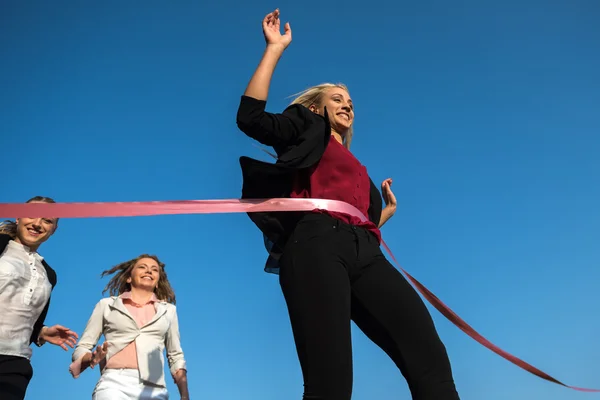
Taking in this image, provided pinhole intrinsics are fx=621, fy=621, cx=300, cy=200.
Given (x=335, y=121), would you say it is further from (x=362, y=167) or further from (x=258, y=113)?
(x=258, y=113)

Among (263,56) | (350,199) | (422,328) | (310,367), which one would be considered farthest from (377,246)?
(263,56)

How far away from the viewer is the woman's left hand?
165 inches

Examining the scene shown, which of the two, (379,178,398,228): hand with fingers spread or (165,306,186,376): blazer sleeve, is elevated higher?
(379,178,398,228): hand with fingers spread

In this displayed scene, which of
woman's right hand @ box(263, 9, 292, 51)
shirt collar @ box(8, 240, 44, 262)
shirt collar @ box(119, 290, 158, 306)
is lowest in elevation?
shirt collar @ box(8, 240, 44, 262)

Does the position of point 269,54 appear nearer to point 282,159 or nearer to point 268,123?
point 268,123

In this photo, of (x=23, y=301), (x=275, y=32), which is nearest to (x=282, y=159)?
(x=275, y=32)

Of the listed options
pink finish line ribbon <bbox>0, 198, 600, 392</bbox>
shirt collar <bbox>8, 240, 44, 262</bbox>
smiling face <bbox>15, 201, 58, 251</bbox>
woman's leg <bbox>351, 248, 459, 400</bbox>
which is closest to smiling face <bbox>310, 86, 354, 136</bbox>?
pink finish line ribbon <bbox>0, 198, 600, 392</bbox>

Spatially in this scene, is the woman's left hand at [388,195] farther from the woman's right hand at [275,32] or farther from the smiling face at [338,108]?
the woman's right hand at [275,32]

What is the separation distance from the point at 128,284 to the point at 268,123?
4.32m

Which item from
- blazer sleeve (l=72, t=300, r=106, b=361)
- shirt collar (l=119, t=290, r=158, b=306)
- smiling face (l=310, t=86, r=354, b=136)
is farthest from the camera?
shirt collar (l=119, t=290, r=158, b=306)

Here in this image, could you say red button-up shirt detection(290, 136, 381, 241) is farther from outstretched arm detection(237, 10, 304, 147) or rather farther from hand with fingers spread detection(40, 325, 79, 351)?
hand with fingers spread detection(40, 325, 79, 351)

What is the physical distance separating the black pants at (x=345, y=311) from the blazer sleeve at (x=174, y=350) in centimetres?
335

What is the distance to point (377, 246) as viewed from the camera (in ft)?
10.8

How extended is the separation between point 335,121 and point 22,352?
3.11 metres
